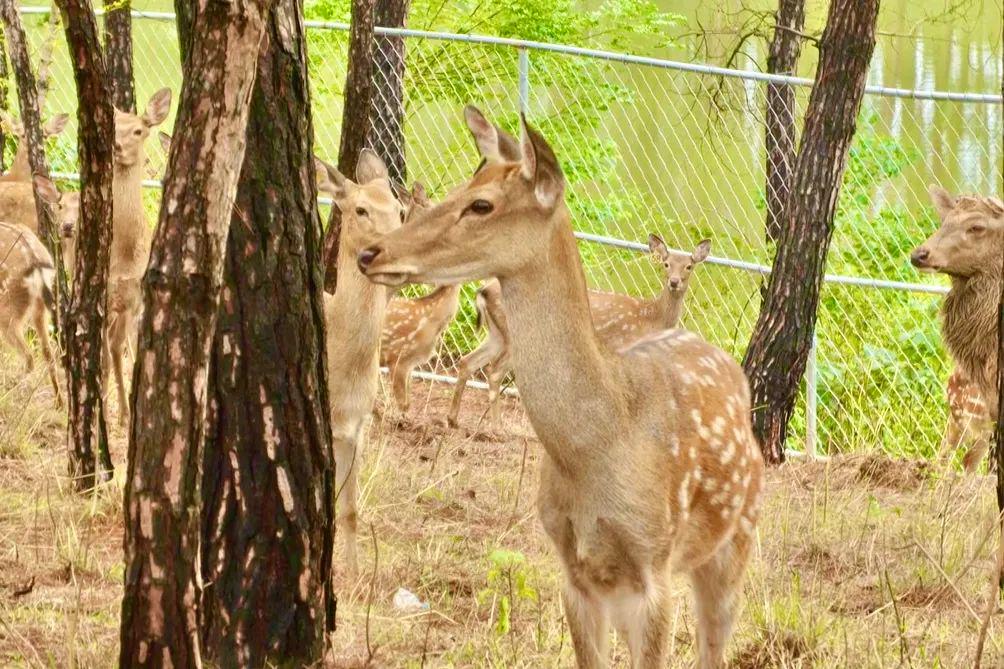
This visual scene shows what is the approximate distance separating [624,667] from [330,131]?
14.9 m

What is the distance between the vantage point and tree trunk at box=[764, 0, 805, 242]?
1169 centimetres

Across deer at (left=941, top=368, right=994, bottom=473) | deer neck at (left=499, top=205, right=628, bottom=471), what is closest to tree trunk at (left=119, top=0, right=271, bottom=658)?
deer neck at (left=499, top=205, right=628, bottom=471)

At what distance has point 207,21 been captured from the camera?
12.3 feet

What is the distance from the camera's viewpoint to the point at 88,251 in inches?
256

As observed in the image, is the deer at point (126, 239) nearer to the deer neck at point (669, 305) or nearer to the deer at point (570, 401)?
the deer neck at point (669, 305)

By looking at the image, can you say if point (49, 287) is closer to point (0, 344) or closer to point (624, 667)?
point (0, 344)

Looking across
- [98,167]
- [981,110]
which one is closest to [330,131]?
[981,110]

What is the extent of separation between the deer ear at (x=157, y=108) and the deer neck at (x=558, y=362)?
6686 mm

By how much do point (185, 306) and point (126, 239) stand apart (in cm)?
665

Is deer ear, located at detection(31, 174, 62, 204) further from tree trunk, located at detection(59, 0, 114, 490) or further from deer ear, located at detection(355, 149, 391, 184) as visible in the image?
tree trunk, located at detection(59, 0, 114, 490)

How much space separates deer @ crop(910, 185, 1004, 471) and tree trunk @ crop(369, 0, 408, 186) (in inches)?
181

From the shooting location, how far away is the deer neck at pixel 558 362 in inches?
180

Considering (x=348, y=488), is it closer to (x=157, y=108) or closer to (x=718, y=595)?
(x=718, y=595)

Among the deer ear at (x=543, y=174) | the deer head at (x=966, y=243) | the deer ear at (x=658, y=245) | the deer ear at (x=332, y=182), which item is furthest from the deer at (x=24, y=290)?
the deer ear at (x=543, y=174)
